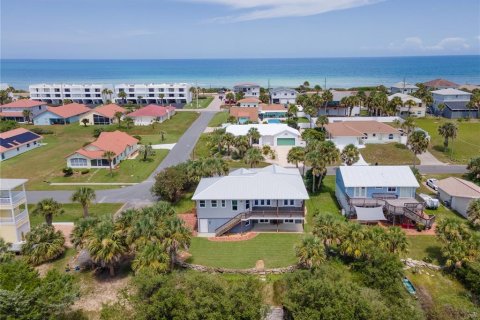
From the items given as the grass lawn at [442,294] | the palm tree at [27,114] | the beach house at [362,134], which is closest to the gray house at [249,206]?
the grass lawn at [442,294]

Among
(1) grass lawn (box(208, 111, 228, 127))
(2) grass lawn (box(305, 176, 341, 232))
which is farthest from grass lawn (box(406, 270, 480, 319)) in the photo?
(1) grass lawn (box(208, 111, 228, 127))

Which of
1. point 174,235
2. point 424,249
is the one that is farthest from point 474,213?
point 174,235

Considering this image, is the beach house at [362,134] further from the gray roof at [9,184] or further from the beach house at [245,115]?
the gray roof at [9,184]

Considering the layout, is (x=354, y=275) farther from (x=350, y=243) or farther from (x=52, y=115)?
(x=52, y=115)

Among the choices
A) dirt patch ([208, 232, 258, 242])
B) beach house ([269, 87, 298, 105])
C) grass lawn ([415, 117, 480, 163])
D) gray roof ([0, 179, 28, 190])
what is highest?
beach house ([269, 87, 298, 105])

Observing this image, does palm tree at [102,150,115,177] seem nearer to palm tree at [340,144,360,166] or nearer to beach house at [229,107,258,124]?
palm tree at [340,144,360,166]

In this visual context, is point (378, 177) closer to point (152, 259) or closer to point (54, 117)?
point (152, 259)

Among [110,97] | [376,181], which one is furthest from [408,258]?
[110,97]
